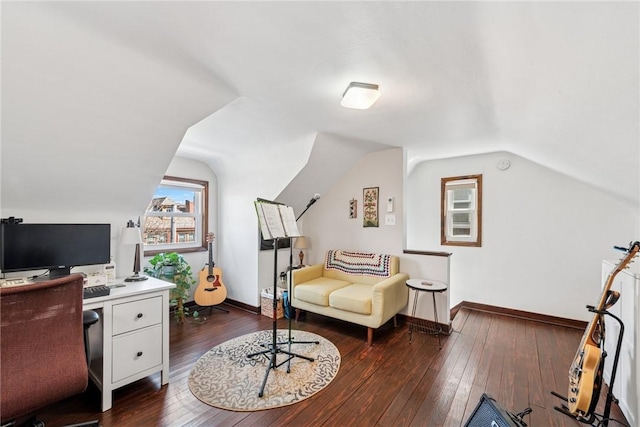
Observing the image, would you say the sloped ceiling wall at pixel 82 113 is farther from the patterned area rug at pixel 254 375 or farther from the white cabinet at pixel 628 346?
the white cabinet at pixel 628 346

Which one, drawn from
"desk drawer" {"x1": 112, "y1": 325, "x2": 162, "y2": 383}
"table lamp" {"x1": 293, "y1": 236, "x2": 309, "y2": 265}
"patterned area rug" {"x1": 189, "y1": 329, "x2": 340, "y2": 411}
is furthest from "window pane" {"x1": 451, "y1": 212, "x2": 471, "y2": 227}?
"desk drawer" {"x1": 112, "y1": 325, "x2": 162, "y2": 383}

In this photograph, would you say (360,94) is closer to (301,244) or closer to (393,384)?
(393,384)

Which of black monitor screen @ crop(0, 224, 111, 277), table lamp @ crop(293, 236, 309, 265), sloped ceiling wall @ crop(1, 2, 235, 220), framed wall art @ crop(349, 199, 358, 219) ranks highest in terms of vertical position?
sloped ceiling wall @ crop(1, 2, 235, 220)

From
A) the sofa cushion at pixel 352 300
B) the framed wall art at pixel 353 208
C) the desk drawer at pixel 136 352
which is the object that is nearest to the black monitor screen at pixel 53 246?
the desk drawer at pixel 136 352

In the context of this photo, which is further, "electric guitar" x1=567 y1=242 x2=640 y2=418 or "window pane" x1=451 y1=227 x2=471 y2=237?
"window pane" x1=451 y1=227 x2=471 y2=237

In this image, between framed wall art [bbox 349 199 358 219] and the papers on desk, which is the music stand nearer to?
the papers on desk

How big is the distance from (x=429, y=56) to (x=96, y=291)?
2.69 metres

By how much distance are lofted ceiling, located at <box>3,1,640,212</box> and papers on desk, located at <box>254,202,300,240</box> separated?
878 millimetres

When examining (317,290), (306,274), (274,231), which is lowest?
(317,290)

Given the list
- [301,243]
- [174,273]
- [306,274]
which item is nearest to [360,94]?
[306,274]

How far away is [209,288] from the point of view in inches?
140

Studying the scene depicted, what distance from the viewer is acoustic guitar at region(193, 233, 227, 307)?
3531mm

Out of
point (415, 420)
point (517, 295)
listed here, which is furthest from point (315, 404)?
point (517, 295)

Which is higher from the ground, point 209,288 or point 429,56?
point 429,56
